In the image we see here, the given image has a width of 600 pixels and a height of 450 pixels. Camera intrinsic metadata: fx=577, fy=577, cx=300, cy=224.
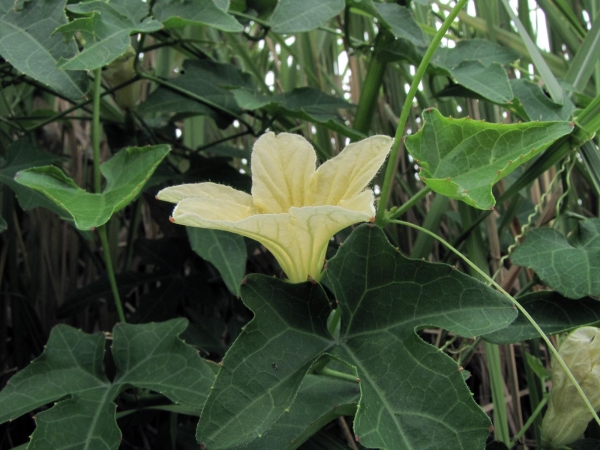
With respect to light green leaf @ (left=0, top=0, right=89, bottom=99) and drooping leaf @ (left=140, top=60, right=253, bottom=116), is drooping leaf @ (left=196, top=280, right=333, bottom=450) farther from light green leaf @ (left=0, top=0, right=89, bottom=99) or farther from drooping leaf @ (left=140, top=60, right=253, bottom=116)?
drooping leaf @ (left=140, top=60, right=253, bottom=116)

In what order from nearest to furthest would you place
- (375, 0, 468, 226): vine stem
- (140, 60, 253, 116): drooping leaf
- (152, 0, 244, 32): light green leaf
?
(375, 0, 468, 226): vine stem, (152, 0, 244, 32): light green leaf, (140, 60, 253, 116): drooping leaf

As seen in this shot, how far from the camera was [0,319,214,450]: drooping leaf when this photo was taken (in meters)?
0.72

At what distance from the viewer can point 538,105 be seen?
0.92 metres

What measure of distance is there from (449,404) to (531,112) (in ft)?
1.75

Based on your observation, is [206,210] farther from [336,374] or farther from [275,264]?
[275,264]

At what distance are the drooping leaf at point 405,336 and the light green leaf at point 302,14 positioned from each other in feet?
1.29

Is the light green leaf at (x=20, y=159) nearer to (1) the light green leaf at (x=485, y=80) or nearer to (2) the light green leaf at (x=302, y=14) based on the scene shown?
(2) the light green leaf at (x=302, y=14)

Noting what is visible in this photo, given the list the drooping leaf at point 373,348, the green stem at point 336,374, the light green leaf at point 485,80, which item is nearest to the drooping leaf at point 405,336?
the drooping leaf at point 373,348

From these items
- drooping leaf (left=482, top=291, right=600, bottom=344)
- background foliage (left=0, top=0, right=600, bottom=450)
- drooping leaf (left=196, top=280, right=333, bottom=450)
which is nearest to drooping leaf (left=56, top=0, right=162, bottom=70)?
background foliage (left=0, top=0, right=600, bottom=450)

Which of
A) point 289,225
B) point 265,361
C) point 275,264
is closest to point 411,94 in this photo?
point 289,225

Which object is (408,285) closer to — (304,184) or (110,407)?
(304,184)

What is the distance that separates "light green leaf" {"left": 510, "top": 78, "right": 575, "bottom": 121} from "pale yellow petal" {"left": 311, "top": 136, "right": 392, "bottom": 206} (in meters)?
0.39

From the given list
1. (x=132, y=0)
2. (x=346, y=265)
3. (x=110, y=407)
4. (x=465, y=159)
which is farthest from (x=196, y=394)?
(x=132, y=0)

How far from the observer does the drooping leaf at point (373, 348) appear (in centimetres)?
56
